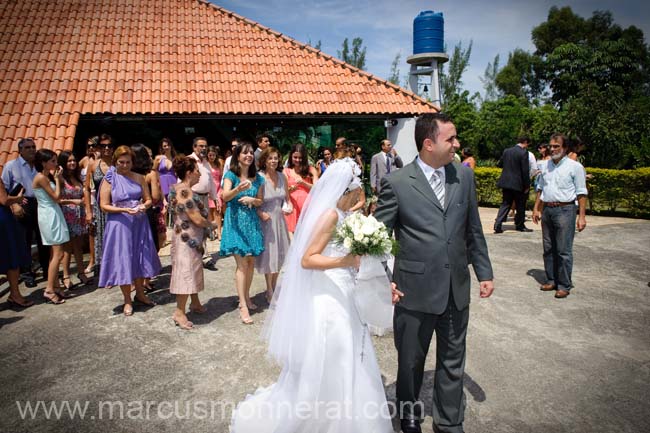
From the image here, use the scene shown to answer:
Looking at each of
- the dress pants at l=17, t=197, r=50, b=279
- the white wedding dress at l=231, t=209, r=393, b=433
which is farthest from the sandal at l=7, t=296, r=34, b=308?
the white wedding dress at l=231, t=209, r=393, b=433

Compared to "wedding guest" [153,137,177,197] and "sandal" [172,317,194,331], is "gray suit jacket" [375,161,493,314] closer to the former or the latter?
"sandal" [172,317,194,331]

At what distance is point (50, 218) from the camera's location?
235 inches

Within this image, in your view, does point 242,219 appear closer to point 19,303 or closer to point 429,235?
point 429,235

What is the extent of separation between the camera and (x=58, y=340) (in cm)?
481

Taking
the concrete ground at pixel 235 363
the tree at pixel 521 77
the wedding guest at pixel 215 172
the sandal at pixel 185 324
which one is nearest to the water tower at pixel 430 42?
the wedding guest at pixel 215 172

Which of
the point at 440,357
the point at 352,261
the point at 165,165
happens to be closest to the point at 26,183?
the point at 165,165

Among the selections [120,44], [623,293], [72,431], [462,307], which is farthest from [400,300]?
[120,44]

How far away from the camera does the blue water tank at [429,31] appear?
62.8 feet

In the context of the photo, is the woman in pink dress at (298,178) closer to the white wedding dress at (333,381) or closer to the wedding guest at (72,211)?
the wedding guest at (72,211)

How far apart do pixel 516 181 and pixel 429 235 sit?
8.51 metres

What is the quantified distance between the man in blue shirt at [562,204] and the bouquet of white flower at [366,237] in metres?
4.32

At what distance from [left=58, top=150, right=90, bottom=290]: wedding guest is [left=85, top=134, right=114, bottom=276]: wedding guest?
18 cm

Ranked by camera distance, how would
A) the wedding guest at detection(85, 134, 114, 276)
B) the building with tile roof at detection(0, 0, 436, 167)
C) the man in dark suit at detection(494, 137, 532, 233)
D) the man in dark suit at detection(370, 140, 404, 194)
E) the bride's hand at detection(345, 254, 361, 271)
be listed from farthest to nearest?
the building with tile roof at detection(0, 0, 436, 167) → the man in dark suit at detection(370, 140, 404, 194) → the man in dark suit at detection(494, 137, 532, 233) → the wedding guest at detection(85, 134, 114, 276) → the bride's hand at detection(345, 254, 361, 271)

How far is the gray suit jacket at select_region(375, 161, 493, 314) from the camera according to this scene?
2930 millimetres
